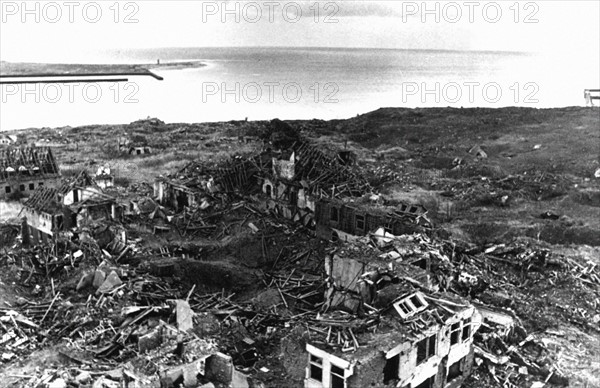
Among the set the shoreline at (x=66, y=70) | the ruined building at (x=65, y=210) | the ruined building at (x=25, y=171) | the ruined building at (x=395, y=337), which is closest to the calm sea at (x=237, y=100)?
the shoreline at (x=66, y=70)

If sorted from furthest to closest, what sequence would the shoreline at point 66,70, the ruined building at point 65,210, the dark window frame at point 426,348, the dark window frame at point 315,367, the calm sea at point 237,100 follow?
the calm sea at point 237,100, the shoreline at point 66,70, the ruined building at point 65,210, the dark window frame at point 426,348, the dark window frame at point 315,367

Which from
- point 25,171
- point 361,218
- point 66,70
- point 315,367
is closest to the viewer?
point 315,367

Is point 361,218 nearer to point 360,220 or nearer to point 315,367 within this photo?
point 360,220

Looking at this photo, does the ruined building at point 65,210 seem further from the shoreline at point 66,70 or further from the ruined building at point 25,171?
the shoreline at point 66,70

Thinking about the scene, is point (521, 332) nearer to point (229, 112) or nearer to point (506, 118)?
point (506, 118)

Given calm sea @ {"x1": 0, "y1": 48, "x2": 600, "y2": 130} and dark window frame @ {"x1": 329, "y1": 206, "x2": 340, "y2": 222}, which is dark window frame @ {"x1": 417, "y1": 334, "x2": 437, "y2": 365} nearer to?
dark window frame @ {"x1": 329, "y1": 206, "x2": 340, "y2": 222}

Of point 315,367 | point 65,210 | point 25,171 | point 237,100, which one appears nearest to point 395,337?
point 315,367

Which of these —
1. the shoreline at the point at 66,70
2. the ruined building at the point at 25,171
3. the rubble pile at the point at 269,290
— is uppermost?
the shoreline at the point at 66,70

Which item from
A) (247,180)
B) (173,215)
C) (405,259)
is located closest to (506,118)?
(247,180)
